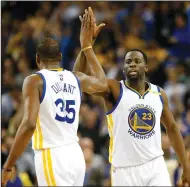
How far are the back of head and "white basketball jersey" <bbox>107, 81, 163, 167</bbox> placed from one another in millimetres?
1311

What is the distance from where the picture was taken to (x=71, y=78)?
7527mm

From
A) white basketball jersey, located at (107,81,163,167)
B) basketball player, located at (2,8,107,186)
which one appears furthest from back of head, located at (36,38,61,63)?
white basketball jersey, located at (107,81,163,167)

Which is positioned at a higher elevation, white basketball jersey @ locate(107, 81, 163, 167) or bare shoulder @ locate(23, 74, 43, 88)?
bare shoulder @ locate(23, 74, 43, 88)

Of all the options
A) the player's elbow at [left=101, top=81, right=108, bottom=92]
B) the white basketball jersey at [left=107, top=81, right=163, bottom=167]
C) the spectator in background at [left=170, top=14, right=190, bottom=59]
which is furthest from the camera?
the spectator in background at [left=170, top=14, right=190, bottom=59]

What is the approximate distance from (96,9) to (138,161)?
27.4 ft

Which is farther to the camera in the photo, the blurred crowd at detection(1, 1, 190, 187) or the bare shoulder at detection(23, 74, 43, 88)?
the blurred crowd at detection(1, 1, 190, 187)

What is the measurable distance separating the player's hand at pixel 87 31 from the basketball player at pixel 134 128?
A: 7cm

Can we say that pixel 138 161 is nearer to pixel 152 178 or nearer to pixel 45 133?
pixel 152 178

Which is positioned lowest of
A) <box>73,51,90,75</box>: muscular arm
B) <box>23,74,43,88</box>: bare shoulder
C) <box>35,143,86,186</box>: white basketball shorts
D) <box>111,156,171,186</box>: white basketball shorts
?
<box>111,156,171,186</box>: white basketball shorts

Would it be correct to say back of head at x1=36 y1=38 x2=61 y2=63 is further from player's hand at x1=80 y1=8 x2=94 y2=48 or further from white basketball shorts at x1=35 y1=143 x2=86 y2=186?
white basketball shorts at x1=35 y1=143 x2=86 y2=186

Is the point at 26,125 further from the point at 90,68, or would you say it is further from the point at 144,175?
the point at 144,175

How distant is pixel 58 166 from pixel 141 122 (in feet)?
5.21

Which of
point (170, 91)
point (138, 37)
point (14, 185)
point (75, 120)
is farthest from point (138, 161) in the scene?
point (138, 37)

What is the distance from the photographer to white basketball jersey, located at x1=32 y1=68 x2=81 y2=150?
283 inches
